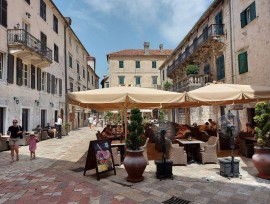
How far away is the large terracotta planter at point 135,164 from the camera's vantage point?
559 centimetres

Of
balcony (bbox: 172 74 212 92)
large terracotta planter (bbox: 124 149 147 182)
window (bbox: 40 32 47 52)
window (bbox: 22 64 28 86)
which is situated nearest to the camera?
large terracotta planter (bbox: 124 149 147 182)

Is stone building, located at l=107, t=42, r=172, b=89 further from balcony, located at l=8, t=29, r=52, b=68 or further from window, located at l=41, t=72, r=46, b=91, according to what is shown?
balcony, located at l=8, t=29, r=52, b=68

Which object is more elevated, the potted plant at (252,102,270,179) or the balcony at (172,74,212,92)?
the balcony at (172,74,212,92)

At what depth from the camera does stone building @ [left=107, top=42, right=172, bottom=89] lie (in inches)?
1805

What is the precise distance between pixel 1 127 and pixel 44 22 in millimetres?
10184

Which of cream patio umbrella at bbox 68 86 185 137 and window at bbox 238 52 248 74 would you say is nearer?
cream patio umbrella at bbox 68 86 185 137

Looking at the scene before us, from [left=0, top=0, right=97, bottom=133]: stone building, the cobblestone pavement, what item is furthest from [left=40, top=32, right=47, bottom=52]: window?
the cobblestone pavement

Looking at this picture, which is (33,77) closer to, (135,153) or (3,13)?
(3,13)

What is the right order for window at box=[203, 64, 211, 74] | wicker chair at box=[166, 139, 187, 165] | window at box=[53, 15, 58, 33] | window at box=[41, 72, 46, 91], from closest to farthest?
wicker chair at box=[166, 139, 187, 165]
window at box=[41, 72, 46, 91]
window at box=[203, 64, 211, 74]
window at box=[53, 15, 58, 33]

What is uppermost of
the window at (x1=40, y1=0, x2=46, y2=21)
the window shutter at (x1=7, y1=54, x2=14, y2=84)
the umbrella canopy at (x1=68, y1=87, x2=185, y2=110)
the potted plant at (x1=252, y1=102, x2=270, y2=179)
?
the window at (x1=40, y1=0, x2=46, y2=21)

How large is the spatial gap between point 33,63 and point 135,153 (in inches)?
535

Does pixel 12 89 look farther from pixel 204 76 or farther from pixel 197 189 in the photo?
pixel 204 76

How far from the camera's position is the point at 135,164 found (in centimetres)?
558

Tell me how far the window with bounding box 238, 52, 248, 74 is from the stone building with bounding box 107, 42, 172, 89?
31.0 meters
